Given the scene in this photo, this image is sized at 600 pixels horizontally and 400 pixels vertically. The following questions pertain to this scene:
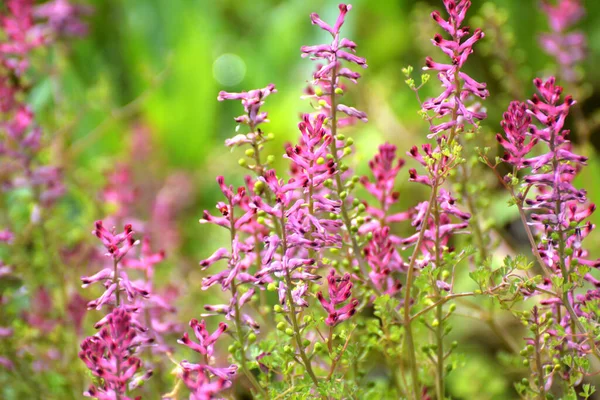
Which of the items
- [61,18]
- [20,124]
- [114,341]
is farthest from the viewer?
[61,18]

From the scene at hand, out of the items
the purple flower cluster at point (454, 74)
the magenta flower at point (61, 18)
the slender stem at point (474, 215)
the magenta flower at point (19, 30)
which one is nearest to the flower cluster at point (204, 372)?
the purple flower cluster at point (454, 74)

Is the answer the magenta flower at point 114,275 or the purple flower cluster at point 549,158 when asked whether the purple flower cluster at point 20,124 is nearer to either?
the magenta flower at point 114,275

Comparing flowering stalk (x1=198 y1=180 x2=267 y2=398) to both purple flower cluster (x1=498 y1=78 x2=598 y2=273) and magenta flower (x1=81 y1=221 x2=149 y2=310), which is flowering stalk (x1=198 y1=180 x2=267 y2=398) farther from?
purple flower cluster (x1=498 y1=78 x2=598 y2=273)

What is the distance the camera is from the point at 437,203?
0.96m

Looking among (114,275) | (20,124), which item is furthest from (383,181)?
(20,124)

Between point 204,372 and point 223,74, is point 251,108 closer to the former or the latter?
point 204,372

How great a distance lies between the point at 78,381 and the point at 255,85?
241 cm

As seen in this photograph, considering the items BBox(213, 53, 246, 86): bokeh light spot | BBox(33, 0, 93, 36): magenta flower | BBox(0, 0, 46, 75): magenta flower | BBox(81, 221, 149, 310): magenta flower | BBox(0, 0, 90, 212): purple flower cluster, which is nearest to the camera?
BBox(81, 221, 149, 310): magenta flower

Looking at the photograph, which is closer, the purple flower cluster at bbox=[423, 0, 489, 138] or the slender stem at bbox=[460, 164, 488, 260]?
the purple flower cluster at bbox=[423, 0, 489, 138]

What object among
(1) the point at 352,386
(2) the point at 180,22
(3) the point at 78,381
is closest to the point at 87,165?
(2) the point at 180,22

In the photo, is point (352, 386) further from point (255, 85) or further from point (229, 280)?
point (255, 85)

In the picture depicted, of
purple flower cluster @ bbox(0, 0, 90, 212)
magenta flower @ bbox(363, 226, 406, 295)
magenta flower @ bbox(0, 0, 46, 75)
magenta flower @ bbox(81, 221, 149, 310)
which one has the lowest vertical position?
magenta flower @ bbox(81, 221, 149, 310)

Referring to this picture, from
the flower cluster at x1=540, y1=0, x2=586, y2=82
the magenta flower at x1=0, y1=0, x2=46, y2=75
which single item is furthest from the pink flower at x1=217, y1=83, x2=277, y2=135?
the flower cluster at x1=540, y1=0, x2=586, y2=82

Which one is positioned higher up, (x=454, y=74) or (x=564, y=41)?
(x=564, y=41)
